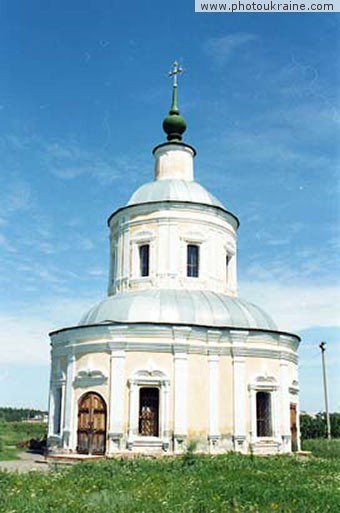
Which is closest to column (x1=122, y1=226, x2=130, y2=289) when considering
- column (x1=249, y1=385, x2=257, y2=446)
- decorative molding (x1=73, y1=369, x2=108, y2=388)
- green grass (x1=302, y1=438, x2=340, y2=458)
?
decorative molding (x1=73, y1=369, x2=108, y2=388)

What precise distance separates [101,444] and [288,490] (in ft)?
32.3

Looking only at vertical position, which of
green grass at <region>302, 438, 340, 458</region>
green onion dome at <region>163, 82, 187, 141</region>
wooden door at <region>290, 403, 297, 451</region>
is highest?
green onion dome at <region>163, 82, 187, 141</region>

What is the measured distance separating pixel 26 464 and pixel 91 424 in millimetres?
2380

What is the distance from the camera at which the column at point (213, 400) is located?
1964cm

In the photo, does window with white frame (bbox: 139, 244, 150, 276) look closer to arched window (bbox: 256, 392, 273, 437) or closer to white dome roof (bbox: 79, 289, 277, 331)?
white dome roof (bbox: 79, 289, 277, 331)

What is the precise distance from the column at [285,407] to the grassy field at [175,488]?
580 cm

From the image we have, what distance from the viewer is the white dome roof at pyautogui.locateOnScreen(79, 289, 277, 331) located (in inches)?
805

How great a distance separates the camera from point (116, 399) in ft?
64.0

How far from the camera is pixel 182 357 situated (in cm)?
2000

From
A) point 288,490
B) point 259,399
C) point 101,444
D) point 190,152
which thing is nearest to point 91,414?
point 101,444

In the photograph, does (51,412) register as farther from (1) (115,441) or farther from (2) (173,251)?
(2) (173,251)

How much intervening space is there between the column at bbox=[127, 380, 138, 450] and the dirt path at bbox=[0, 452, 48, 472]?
275 cm

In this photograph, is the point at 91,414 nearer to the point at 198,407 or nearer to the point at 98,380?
the point at 98,380

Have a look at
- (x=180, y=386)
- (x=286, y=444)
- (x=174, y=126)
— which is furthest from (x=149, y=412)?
(x=174, y=126)
